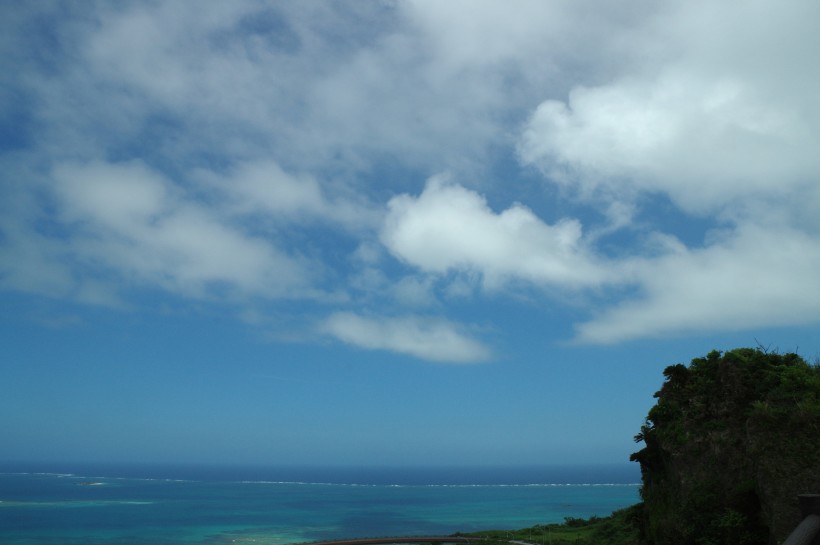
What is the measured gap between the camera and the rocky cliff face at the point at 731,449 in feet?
59.7

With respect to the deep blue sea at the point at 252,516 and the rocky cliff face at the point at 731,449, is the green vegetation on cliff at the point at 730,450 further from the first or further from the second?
the deep blue sea at the point at 252,516

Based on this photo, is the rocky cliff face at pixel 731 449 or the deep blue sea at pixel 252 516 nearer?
the rocky cliff face at pixel 731 449

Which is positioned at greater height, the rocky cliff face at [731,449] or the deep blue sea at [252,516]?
the rocky cliff face at [731,449]

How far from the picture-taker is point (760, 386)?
23766 mm

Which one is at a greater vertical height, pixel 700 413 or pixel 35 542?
pixel 700 413

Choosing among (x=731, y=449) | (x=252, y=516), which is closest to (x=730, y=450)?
(x=731, y=449)

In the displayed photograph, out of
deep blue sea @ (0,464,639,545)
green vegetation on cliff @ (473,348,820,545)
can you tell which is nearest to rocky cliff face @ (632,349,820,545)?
green vegetation on cliff @ (473,348,820,545)

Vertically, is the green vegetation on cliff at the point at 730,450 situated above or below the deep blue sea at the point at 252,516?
above

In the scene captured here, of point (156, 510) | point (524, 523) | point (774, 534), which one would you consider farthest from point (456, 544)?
point (156, 510)

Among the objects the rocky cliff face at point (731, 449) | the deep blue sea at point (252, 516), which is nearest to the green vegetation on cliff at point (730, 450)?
the rocky cliff face at point (731, 449)

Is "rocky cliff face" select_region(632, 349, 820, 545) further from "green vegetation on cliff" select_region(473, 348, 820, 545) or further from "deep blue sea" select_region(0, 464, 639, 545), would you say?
"deep blue sea" select_region(0, 464, 639, 545)

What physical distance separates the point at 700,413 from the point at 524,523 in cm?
9634

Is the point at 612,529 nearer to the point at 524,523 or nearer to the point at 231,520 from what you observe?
the point at 524,523

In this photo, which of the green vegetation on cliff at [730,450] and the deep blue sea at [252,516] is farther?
the deep blue sea at [252,516]
